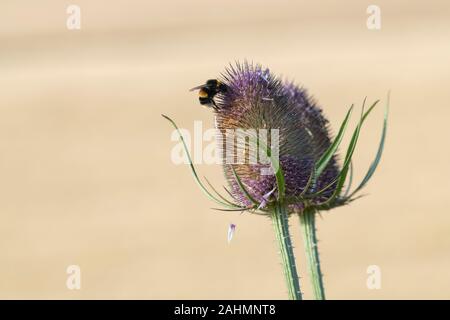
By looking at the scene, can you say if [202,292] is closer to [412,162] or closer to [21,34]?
[412,162]

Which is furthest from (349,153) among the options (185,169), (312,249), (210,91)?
(185,169)

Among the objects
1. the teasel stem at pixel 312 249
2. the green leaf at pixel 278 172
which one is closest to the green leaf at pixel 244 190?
the green leaf at pixel 278 172

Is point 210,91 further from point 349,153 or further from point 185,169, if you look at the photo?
point 185,169

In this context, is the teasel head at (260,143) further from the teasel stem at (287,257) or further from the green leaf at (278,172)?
the teasel stem at (287,257)

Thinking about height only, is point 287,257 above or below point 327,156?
below

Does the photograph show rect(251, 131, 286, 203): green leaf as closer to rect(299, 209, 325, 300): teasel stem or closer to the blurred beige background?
rect(299, 209, 325, 300): teasel stem

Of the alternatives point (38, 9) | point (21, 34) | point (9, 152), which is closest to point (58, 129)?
point (9, 152)
